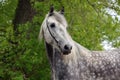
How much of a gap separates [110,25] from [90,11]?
0.73 metres

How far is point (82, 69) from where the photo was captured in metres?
6.47

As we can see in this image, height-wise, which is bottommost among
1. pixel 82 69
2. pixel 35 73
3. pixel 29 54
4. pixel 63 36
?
pixel 35 73

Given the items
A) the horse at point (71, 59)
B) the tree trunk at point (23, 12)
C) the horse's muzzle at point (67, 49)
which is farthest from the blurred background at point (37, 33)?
the horse's muzzle at point (67, 49)

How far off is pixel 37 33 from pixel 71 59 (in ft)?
9.33

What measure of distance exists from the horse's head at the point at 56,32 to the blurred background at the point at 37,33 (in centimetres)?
207

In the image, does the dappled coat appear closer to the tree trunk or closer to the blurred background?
the blurred background

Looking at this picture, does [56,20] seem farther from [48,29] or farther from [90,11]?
[90,11]

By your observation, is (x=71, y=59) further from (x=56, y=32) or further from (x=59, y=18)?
(x=59, y=18)

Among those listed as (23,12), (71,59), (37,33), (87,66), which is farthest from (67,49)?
(23,12)

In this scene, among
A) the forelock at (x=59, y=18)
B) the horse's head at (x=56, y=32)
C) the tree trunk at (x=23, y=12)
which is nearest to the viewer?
the horse's head at (x=56, y=32)

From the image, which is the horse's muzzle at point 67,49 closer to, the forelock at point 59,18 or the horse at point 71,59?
the horse at point 71,59

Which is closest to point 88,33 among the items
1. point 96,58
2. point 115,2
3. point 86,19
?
point 86,19

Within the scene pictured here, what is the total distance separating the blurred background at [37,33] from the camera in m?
8.84

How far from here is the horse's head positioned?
6.17m
